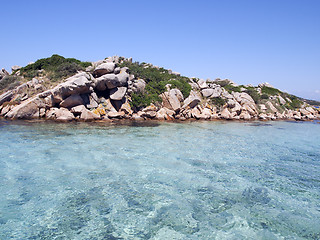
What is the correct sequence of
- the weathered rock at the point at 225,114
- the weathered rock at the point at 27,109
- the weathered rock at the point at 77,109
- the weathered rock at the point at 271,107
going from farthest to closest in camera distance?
the weathered rock at the point at 271,107, the weathered rock at the point at 225,114, the weathered rock at the point at 77,109, the weathered rock at the point at 27,109

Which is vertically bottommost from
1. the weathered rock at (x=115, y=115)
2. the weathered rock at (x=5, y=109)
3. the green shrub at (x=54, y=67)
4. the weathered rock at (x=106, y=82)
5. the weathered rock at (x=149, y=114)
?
the weathered rock at (x=5, y=109)

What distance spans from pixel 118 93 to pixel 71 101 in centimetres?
667

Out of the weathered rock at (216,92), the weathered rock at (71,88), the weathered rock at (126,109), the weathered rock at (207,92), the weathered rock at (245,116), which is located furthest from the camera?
the weathered rock at (207,92)

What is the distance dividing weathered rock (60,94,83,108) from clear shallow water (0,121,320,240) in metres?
13.1

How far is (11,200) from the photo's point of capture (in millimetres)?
6699

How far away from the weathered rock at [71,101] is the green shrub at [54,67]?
7.40m

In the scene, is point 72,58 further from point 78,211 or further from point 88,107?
point 78,211

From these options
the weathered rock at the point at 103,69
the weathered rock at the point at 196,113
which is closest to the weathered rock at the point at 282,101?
the weathered rock at the point at 196,113

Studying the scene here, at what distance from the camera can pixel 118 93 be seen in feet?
98.6

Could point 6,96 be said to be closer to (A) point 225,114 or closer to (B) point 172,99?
(B) point 172,99

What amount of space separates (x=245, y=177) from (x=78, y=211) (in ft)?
23.8

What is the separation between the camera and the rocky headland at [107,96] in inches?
1026

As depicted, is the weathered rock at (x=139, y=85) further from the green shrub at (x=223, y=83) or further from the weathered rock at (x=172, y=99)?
the green shrub at (x=223, y=83)

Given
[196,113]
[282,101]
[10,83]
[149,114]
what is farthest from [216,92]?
[10,83]
